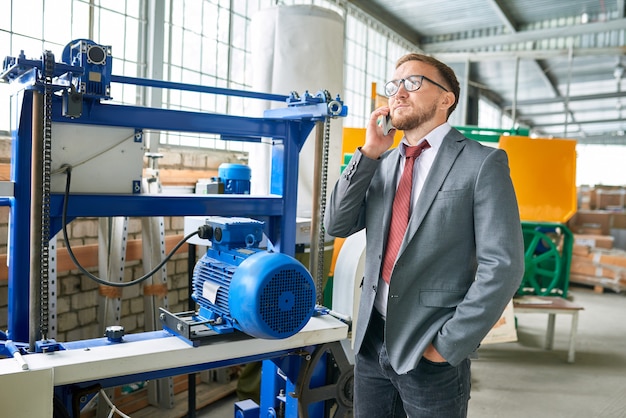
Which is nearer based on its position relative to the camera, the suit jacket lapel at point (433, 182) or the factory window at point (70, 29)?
the suit jacket lapel at point (433, 182)

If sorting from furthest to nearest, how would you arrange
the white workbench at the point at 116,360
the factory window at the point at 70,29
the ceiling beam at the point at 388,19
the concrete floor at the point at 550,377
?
the ceiling beam at the point at 388,19, the concrete floor at the point at 550,377, the factory window at the point at 70,29, the white workbench at the point at 116,360

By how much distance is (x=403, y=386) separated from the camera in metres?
1.51

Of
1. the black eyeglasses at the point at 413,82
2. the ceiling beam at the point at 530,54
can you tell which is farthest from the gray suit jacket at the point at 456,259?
the ceiling beam at the point at 530,54

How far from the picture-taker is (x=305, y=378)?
2.09 meters

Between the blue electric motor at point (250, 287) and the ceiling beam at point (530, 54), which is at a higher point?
the ceiling beam at point (530, 54)

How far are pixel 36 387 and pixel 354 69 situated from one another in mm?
5644

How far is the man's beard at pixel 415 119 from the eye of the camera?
5.03 feet

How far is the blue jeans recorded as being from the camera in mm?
1465

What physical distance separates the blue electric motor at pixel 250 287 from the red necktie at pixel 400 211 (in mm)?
358

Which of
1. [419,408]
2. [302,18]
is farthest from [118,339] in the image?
[302,18]

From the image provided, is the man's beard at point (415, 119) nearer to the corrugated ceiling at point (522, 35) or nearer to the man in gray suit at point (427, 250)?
the man in gray suit at point (427, 250)

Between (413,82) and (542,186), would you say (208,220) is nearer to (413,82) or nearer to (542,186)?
(413,82)

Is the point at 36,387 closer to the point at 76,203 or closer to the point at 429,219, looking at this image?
the point at 76,203

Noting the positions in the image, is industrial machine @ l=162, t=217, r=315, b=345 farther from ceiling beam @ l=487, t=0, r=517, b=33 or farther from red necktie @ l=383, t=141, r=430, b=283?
ceiling beam @ l=487, t=0, r=517, b=33
